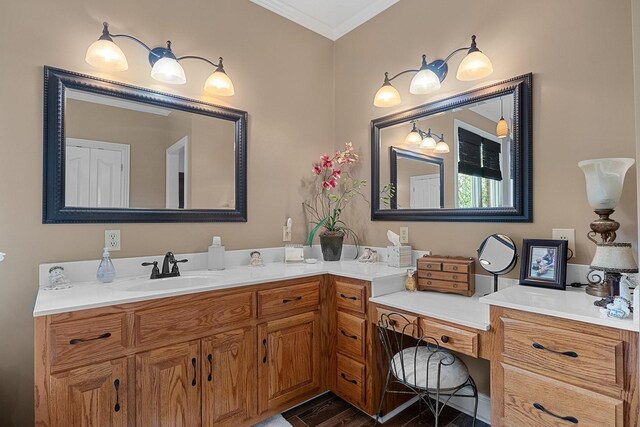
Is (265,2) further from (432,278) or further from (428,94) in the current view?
(432,278)

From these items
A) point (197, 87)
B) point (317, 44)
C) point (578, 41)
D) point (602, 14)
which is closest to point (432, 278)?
point (578, 41)

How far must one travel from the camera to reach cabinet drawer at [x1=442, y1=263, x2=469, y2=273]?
1.84 metres

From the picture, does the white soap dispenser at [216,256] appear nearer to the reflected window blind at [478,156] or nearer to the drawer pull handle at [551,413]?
the reflected window blind at [478,156]

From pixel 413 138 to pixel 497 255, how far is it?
3.21 feet

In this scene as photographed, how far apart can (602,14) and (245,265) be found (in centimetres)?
242

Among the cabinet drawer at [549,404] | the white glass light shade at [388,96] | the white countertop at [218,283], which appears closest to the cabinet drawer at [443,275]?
the white countertop at [218,283]

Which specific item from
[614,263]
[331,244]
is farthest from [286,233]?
[614,263]

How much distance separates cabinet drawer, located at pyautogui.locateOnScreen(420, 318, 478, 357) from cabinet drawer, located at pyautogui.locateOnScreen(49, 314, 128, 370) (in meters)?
1.41

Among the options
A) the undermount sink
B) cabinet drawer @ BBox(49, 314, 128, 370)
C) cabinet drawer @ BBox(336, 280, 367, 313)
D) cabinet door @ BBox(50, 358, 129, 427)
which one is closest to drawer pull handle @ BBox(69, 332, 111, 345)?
cabinet drawer @ BBox(49, 314, 128, 370)

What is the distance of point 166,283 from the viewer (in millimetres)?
1860

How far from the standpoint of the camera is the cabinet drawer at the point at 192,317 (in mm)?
1474

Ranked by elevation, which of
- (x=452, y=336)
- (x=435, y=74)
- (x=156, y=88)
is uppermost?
(x=435, y=74)

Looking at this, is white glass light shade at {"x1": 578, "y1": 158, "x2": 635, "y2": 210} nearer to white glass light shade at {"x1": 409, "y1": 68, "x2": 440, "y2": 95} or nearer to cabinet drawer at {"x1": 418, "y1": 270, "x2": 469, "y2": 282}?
cabinet drawer at {"x1": 418, "y1": 270, "x2": 469, "y2": 282}

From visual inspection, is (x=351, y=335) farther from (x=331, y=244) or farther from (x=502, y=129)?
(x=502, y=129)
